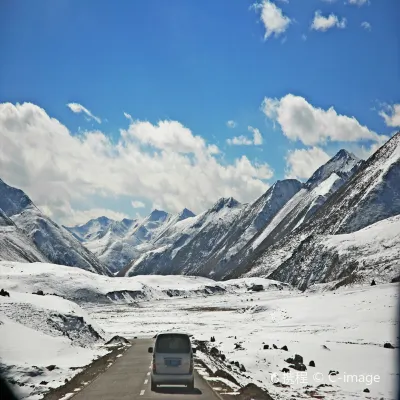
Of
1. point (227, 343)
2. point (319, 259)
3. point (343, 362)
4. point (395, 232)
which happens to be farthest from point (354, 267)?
point (343, 362)

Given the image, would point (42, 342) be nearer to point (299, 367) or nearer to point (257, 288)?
point (299, 367)

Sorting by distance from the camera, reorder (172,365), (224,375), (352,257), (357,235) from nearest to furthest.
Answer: (172,365) → (224,375) → (352,257) → (357,235)

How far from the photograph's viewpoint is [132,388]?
2053cm

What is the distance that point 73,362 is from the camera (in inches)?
1193

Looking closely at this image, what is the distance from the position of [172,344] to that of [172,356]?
0.66m

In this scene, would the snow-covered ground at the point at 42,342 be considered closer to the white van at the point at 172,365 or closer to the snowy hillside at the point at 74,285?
the white van at the point at 172,365

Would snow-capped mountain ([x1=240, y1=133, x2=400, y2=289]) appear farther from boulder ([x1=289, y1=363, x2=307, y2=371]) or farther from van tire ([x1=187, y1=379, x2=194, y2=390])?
van tire ([x1=187, y1=379, x2=194, y2=390])

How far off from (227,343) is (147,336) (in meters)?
18.5

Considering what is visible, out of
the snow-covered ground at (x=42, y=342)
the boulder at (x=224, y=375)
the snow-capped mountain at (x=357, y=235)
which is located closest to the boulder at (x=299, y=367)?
the boulder at (x=224, y=375)

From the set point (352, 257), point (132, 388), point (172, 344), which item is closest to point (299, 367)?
point (172, 344)

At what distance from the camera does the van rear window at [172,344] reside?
68.1 feet

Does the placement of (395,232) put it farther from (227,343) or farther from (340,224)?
(227,343)

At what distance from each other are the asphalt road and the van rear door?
856 mm

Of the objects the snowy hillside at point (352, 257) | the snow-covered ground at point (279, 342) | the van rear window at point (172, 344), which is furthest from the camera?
the snowy hillside at point (352, 257)
